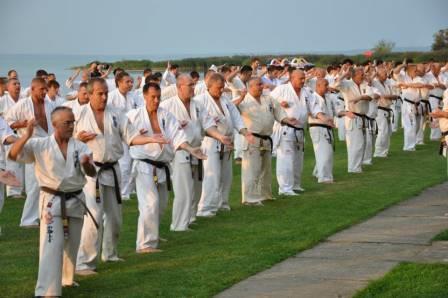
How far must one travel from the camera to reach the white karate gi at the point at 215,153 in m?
16.3

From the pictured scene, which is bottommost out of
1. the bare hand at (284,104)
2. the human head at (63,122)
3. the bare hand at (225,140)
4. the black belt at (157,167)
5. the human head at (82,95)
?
the black belt at (157,167)

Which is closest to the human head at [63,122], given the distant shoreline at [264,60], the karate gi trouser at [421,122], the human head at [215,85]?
the human head at [215,85]

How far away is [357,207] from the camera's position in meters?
16.9

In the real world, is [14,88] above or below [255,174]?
above

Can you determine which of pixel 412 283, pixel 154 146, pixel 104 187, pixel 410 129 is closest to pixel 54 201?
pixel 104 187

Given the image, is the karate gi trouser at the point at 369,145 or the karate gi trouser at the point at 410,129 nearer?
the karate gi trouser at the point at 369,145

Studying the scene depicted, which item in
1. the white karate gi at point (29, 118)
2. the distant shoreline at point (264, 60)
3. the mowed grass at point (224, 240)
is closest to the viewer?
the mowed grass at point (224, 240)

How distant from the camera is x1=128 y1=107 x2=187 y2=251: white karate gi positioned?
521 inches

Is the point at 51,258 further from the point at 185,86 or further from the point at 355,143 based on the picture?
the point at 355,143

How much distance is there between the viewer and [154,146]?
13.5 meters

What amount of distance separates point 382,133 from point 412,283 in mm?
14580

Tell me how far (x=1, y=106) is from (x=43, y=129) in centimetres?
340

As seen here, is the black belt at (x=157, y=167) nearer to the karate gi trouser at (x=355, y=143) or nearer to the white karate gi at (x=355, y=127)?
the white karate gi at (x=355, y=127)

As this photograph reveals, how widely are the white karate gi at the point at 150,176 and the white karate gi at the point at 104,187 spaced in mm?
657
